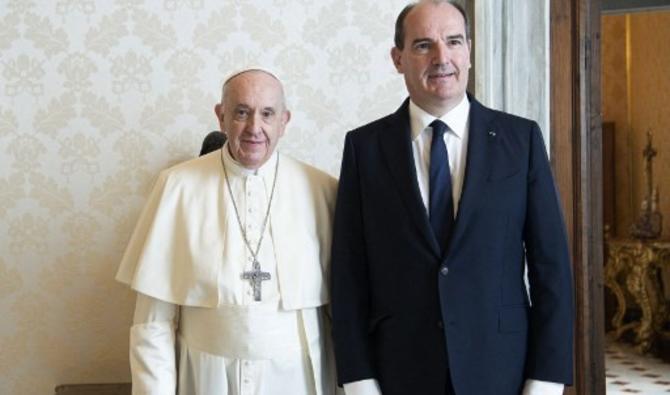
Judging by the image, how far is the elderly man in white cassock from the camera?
243cm

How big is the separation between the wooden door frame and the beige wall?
494 centimetres

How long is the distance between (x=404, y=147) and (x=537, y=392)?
693 millimetres

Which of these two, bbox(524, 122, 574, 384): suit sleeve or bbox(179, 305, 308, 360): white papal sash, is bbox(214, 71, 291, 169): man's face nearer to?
bbox(179, 305, 308, 360): white papal sash

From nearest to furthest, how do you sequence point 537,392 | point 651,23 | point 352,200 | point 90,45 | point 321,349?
point 537,392, point 352,200, point 321,349, point 90,45, point 651,23

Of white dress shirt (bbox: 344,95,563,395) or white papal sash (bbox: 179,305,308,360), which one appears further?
white papal sash (bbox: 179,305,308,360)

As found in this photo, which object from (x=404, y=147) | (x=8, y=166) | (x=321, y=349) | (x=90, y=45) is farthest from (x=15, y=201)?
(x=404, y=147)

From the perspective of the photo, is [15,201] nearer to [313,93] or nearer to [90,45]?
[90,45]

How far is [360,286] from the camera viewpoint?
231cm

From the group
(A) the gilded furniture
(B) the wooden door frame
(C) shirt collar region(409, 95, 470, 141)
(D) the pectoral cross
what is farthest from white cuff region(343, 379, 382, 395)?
(A) the gilded furniture

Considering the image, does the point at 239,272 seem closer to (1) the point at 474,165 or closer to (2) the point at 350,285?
(2) the point at 350,285

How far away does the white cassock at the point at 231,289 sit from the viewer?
8.00ft

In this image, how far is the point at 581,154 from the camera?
12.2 ft

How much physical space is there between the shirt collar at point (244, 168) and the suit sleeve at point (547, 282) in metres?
0.75

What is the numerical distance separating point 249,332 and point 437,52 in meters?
0.90
